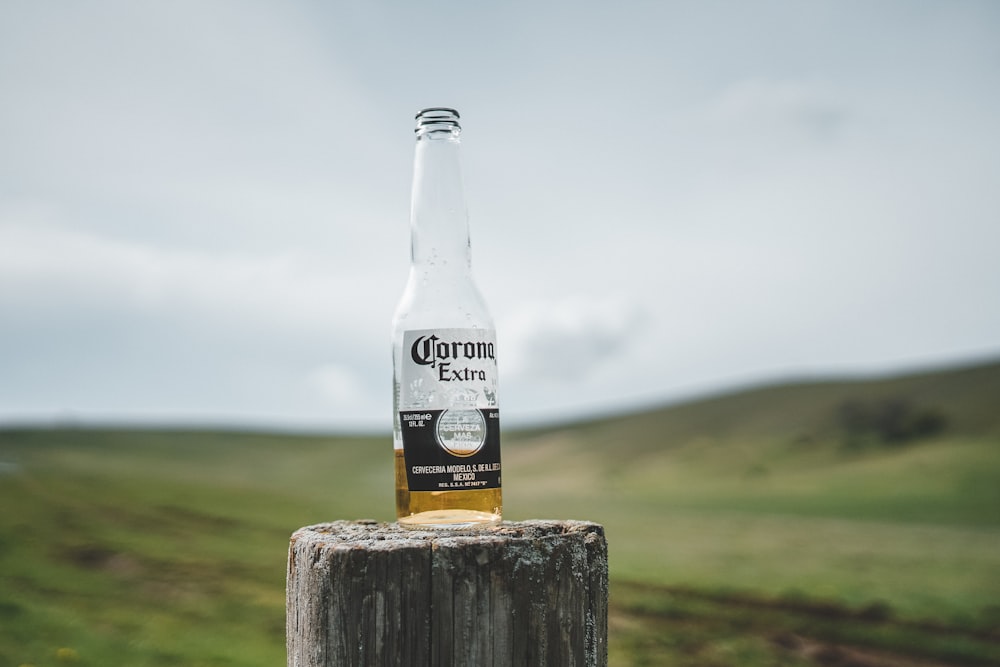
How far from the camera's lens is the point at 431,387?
9.77 ft

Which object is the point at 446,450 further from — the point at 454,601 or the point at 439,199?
the point at 439,199

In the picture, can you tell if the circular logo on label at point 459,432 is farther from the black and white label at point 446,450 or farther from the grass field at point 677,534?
the grass field at point 677,534

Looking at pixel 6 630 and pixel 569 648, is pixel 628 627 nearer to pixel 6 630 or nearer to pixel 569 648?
pixel 6 630

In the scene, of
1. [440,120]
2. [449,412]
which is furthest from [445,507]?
[440,120]

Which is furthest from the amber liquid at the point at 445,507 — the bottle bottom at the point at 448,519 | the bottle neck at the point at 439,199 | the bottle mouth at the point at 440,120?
the bottle mouth at the point at 440,120

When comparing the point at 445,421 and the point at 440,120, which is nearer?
the point at 445,421

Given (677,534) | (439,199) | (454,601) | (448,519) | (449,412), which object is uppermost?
(439,199)

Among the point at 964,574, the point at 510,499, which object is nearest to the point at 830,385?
the point at 510,499

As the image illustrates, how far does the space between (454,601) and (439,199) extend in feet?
5.02

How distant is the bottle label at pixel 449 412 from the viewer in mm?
2943

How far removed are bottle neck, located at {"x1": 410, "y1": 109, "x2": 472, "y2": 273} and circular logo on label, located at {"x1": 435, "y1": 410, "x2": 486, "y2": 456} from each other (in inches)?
27.6

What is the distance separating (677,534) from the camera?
17.4 meters

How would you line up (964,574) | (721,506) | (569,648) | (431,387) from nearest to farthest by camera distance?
(569,648), (431,387), (964,574), (721,506)

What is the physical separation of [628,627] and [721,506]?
11.8 meters
